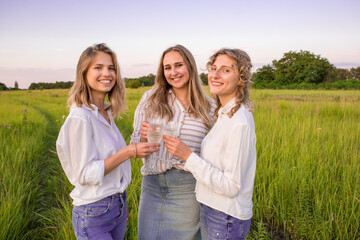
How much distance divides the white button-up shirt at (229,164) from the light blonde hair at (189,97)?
53 cm

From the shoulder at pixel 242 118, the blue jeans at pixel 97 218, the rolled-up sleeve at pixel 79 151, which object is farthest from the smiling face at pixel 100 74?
the shoulder at pixel 242 118

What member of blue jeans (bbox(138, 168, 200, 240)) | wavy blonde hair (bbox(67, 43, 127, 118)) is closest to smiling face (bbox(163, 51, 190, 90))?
wavy blonde hair (bbox(67, 43, 127, 118))

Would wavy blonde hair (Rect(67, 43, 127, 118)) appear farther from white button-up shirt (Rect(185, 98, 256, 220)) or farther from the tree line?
the tree line

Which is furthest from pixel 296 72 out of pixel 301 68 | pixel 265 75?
pixel 265 75

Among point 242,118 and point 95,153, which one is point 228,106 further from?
point 95,153

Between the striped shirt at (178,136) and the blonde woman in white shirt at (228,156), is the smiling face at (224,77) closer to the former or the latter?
the blonde woman in white shirt at (228,156)

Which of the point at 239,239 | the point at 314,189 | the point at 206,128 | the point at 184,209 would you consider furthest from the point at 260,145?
the point at 239,239

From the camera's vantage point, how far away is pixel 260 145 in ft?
11.4

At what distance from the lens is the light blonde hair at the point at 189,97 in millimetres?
1970

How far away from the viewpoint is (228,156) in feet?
4.29

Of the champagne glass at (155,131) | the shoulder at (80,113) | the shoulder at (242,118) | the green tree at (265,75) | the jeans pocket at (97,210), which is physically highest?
the green tree at (265,75)

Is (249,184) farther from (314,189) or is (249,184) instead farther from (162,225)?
(314,189)

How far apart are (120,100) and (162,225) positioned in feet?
3.07

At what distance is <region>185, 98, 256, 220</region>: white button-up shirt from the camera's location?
50.2 inches
